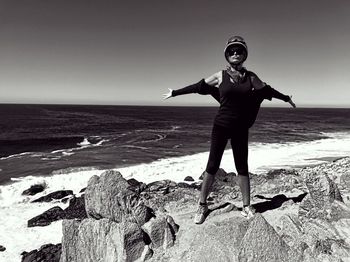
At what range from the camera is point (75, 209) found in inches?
545

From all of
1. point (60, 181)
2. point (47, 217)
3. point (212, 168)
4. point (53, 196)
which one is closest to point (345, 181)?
point (212, 168)

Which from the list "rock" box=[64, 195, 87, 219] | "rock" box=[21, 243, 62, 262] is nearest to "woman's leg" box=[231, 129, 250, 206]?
"rock" box=[21, 243, 62, 262]

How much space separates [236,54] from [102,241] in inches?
162

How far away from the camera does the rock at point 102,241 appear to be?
15.7ft

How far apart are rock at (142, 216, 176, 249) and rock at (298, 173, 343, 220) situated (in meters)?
2.42

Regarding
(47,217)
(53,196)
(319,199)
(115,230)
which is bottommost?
(53,196)

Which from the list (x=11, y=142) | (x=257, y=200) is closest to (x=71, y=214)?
(x=257, y=200)

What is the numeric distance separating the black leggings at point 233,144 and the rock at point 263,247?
111 cm

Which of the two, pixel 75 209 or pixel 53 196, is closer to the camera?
pixel 75 209

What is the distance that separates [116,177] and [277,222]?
378cm

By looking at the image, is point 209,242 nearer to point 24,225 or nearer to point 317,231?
point 317,231

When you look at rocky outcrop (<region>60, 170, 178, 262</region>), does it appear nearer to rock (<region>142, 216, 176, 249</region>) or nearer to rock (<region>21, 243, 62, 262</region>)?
rock (<region>142, 216, 176, 249</region>)

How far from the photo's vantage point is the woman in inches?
175

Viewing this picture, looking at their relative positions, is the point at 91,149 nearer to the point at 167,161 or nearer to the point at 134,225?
the point at 167,161
